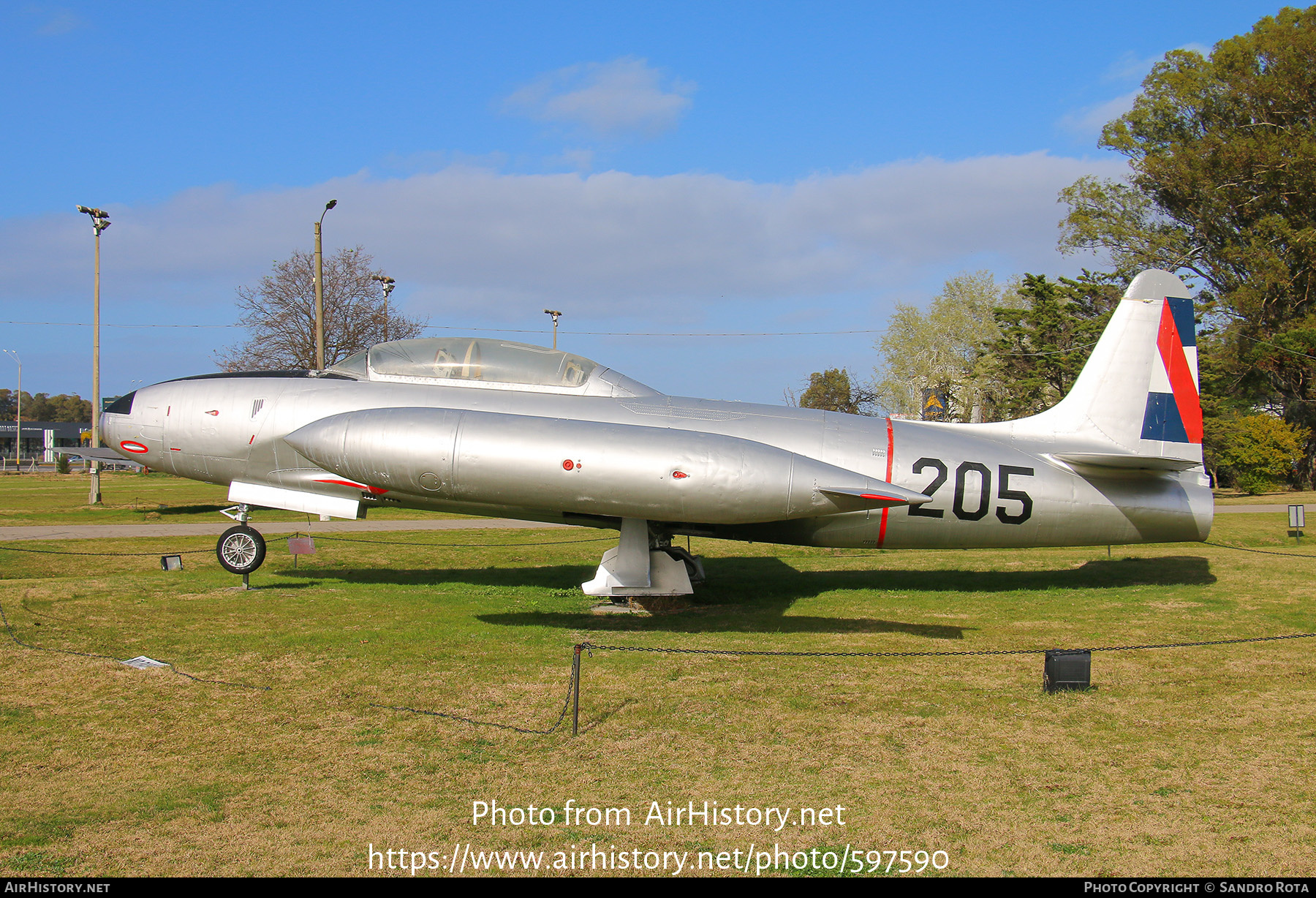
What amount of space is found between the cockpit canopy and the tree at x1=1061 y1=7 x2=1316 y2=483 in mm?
36847

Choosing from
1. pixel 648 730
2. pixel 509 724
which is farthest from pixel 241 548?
pixel 648 730

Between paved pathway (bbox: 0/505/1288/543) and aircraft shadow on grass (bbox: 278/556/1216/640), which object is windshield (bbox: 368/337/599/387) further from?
A: paved pathway (bbox: 0/505/1288/543)

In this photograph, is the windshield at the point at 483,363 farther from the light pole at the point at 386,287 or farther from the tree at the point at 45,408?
the tree at the point at 45,408

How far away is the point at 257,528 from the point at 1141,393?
18.4 meters

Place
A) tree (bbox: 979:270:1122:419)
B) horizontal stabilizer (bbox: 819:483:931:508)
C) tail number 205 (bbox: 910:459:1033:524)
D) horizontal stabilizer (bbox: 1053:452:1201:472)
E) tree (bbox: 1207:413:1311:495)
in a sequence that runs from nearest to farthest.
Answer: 1. horizontal stabilizer (bbox: 819:483:931:508)
2. horizontal stabilizer (bbox: 1053:452:1201:472)
3. tail number 205 (bbox: 910:459:1033:524)
4. tree (bbox: 1207:413:1311:495)
5. tree (bbox: 979:270:1122:419)

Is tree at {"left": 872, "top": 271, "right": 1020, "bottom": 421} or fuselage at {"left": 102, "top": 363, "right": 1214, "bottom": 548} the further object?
tree at {"left": 872, "top": 271, "right": 1020, "bottom": 421}

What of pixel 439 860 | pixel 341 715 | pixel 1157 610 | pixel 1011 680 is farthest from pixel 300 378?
pixel 1157 610

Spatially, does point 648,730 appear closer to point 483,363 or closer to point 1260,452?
point 483,363

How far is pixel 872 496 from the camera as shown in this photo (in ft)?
28.8

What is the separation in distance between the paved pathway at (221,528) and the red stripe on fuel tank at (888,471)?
989 cm

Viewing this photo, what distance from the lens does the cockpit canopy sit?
1093 centimetres

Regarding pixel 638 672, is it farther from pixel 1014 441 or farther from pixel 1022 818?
pixel 1014 441

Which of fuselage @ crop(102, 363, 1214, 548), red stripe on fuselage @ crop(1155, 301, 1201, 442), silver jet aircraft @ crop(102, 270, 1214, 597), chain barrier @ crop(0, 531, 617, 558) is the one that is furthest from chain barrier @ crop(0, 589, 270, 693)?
red stripe on fuselage @ crop(1155, 301, 1201, 442)

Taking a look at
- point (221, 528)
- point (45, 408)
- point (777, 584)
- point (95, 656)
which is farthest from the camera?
point (45, 408)
